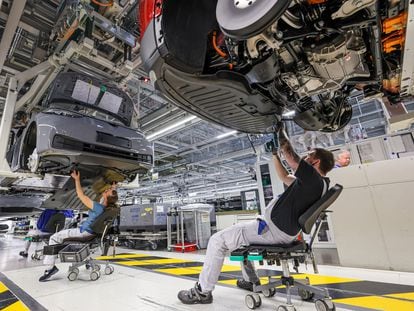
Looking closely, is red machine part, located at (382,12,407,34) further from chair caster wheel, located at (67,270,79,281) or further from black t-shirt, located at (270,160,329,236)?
chair caster wheel, located at (67,270,79,281)

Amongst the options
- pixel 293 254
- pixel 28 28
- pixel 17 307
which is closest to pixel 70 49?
pixel 28 28

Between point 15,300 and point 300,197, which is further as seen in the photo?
point 15,300

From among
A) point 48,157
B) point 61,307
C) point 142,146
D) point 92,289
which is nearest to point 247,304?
point 61,307

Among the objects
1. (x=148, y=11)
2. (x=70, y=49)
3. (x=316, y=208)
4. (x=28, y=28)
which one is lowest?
(x=316, y=208)

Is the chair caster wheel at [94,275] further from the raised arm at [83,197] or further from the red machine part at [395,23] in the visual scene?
the red machine part at [395,23]

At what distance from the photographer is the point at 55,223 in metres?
4.90

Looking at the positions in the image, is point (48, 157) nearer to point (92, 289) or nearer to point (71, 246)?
point (71, 246)

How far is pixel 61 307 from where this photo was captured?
1.76 metres

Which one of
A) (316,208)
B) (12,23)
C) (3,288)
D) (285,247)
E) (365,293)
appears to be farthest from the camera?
(12,23)

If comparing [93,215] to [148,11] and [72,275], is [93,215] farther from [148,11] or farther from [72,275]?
[148,11]

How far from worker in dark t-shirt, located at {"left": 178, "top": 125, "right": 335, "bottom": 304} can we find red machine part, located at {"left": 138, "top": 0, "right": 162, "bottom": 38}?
4.26ft

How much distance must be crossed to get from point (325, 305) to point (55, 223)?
5382mm

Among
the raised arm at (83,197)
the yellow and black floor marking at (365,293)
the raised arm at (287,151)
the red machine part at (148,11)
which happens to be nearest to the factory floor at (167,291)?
the yellow and black floor marking at (365,293)

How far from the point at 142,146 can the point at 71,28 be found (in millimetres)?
1576
